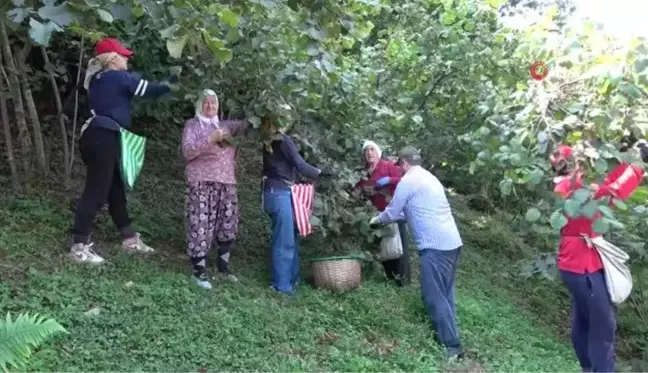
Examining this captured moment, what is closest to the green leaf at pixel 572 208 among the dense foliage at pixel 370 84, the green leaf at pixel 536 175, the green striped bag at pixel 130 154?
the dense foliage at pixel 370 84

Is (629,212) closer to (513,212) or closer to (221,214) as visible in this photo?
(221,214)

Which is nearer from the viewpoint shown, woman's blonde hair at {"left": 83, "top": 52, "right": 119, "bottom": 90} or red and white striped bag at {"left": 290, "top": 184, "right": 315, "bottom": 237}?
woman's blonde hair at {"left": 83, "top": 52, "right": 119, "bottom": 90}

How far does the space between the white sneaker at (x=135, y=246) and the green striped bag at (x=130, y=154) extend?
55cm

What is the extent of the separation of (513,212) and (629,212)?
5629 millimetres

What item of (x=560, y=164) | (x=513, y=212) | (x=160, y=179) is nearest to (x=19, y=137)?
(x=160, y=179)

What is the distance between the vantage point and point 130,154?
559cm

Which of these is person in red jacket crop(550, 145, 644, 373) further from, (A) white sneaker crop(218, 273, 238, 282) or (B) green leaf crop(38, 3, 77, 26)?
(B) green leaf crop(38, 3, 77, 26)

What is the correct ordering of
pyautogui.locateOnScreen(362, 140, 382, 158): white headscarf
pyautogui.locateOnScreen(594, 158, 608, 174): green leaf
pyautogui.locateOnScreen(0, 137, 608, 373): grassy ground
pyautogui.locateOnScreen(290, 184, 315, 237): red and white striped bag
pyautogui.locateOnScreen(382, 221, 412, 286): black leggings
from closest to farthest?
pyautogui.locateOnScreen(594, 158, 608, 174): green leaf < pyautogui.locateOnScreen(0, 137, 608, 373): grassy ground < pyautogui.locateOnScreen(290, 184, 315, 237): red and white striped bag < pyautogui.locateOnScreen(362, 140, 382, 158): white headscarf < pyautogui.locateOnScreen(382, 221, 412, 286): black leggings

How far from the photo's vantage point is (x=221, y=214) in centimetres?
571

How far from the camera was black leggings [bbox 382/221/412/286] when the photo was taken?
679 cm

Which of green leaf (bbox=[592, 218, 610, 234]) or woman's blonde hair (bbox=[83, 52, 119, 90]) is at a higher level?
woman's blonde hair (bbox=[83, 52, 119, 90])

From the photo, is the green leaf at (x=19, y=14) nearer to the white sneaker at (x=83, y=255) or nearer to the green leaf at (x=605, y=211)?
the green leaf at (x=605, y=211)

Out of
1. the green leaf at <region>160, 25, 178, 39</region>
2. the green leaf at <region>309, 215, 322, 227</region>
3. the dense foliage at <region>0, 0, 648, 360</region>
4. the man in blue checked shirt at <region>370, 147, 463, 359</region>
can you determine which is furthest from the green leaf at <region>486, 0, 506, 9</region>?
the green leaf at <region>160, 25, 178, 39</region>

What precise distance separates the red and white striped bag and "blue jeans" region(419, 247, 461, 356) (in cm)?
110
